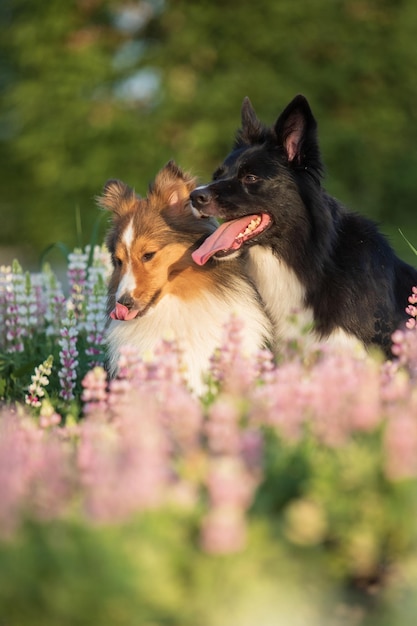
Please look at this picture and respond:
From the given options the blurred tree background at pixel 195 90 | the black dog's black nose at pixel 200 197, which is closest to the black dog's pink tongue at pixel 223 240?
the black dog's black nose at pixel 200 197

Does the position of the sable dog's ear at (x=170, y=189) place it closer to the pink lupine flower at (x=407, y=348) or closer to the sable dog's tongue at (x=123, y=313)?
the sable dog's tongue at (x=123, y=313)

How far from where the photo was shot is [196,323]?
5.57 metres

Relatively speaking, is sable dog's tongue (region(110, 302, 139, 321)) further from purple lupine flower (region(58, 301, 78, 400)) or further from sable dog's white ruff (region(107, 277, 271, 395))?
purple lupine flower (region(58, 301, 78, 400))

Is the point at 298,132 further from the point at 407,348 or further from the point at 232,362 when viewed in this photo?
the point at 232,362

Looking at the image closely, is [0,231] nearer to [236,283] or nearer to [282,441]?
[236,283]

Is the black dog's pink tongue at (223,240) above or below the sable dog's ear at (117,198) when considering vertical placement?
below

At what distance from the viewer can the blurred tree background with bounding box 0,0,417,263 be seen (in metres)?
24.2

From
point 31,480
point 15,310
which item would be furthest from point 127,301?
point 31,480

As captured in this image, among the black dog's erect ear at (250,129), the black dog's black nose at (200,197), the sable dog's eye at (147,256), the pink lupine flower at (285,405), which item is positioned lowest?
the pink lupine flower at (285,405)

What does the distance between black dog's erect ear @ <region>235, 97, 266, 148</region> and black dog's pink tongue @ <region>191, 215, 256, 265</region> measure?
1.78 feet

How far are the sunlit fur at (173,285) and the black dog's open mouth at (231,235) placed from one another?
115 mm

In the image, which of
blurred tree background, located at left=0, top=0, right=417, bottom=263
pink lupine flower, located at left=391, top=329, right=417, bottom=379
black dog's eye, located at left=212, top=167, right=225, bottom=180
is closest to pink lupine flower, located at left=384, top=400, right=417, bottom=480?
pink lupine flower, located at left=391, top=329, right=417, bottom=379

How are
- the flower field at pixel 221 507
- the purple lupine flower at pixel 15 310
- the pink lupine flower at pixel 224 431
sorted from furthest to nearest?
the purple lupine flower at pixel 15 310
the pink lupine flower at pixel 224 431
the flower field at pixel 221 507

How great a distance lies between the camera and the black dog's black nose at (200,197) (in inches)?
213
